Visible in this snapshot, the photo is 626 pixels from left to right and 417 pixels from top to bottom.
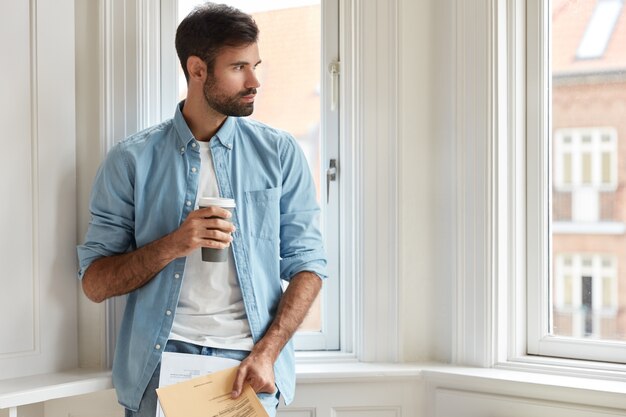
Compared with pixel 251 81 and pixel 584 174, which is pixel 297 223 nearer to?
pixel 251 81

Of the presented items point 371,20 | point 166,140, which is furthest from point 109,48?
point 371,20

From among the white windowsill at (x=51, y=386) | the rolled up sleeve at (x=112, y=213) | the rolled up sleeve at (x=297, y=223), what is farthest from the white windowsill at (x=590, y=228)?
the white windowsill at (x=51, y=386)

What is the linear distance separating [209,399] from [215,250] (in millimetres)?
345

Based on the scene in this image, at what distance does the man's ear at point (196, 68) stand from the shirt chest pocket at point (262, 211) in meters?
0.32

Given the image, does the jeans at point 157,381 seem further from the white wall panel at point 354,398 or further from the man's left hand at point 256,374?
the white wall panel at point 354,398

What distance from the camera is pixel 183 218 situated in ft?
6.45

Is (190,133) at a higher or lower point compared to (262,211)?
higher

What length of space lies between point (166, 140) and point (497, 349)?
111 cm

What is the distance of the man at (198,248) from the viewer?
194cm

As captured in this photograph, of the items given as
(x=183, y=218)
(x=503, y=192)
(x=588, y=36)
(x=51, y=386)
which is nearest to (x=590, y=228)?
(x=503, y=192)

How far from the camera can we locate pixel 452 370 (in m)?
2.19

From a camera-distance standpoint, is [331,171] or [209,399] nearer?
[209,399]

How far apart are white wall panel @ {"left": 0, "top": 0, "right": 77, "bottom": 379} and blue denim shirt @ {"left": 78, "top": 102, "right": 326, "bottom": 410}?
179mm

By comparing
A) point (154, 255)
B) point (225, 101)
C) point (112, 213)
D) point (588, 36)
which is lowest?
point (154, 255)
